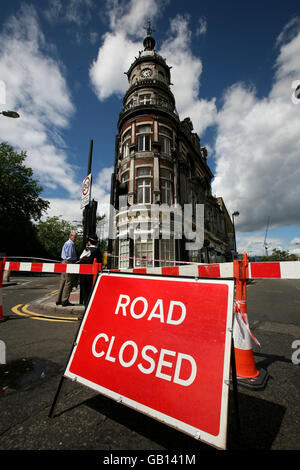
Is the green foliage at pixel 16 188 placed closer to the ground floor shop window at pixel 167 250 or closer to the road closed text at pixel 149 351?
the ground floor shop window at pixel 167 250

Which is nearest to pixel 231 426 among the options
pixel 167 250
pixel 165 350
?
pixel 165 350

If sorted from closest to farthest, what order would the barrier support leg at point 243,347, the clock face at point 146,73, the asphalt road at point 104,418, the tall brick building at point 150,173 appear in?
1. the asphalt road at point 104,418
2. the barrier support leg at point 243,347
3. the tall brick building at point 150,173
4. the clock face at point 146,73

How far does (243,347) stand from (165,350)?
131cm

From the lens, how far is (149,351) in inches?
61.5

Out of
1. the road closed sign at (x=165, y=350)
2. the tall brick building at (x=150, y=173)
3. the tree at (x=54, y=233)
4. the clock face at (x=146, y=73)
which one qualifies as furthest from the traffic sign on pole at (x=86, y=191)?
the tree at (x=54, y=233)

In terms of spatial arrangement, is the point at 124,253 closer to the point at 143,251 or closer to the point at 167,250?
the point at 143,251

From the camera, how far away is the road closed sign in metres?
1.28

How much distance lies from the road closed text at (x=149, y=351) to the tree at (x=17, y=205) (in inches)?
1231

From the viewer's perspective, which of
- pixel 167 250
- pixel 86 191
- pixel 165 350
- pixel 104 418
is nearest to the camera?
pixel 165 350

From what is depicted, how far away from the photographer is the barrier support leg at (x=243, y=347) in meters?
2.22

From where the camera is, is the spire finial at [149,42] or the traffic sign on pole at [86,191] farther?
the spire finial at [149,42]

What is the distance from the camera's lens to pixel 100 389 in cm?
156

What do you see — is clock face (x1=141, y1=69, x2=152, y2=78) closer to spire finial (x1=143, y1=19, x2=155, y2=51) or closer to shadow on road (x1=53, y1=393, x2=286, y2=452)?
spire finial (x1=143, y1=19, x2=155, y2=51)
